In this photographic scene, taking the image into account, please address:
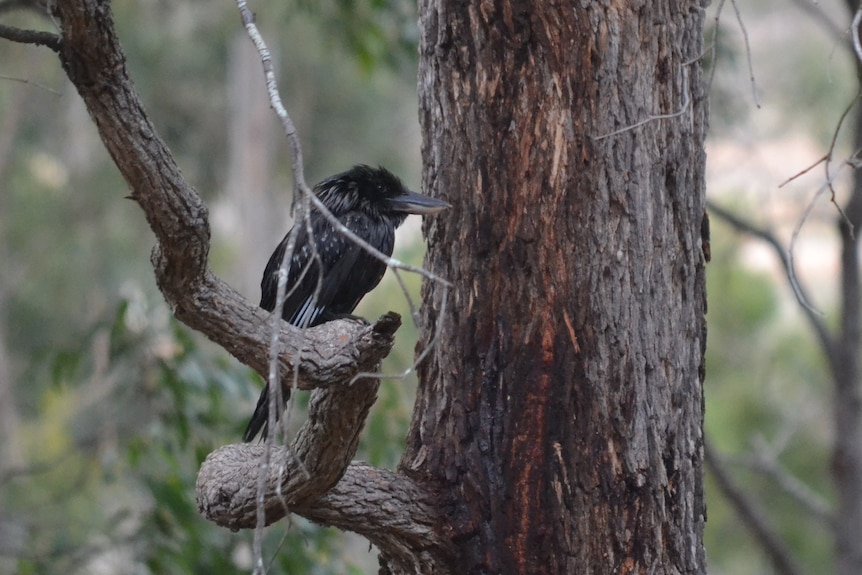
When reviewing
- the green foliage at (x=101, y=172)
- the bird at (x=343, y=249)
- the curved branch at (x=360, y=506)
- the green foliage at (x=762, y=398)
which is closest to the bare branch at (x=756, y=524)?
the bird at (x=343, y=249)

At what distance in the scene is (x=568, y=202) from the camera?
2182 mm

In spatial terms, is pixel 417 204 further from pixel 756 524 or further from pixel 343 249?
pixel 756 524

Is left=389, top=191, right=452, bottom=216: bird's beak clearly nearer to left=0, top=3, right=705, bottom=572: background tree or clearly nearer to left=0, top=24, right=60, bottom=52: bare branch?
left=0, top=3, right=705, bottom=572: background tree

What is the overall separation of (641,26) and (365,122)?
1048 cm

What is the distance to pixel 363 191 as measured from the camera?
3.22 metres

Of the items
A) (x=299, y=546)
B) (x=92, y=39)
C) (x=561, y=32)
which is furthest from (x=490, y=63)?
(x=299, y=546)

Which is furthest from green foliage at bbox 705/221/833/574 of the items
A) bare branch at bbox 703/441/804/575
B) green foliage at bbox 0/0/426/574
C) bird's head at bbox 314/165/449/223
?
bird's head at bbox 314/165/449/223

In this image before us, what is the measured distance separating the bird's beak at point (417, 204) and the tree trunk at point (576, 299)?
14 cm

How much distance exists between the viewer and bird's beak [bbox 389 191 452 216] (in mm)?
2387

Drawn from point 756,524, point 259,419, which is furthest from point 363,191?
point 756,524

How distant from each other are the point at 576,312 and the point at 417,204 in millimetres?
589

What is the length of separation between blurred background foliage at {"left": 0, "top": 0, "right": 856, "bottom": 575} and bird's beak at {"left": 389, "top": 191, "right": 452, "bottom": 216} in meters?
1.58

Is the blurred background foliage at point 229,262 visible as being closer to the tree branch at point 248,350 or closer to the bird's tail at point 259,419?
the bird's tail at point 259,419

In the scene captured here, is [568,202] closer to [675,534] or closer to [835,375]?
[675,534]
